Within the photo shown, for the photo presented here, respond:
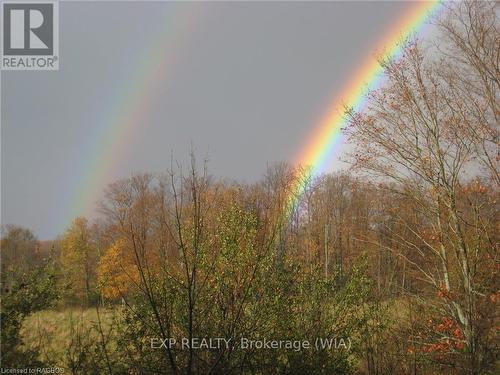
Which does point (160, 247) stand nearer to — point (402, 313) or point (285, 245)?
point (285, 245)

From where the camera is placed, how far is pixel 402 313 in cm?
713

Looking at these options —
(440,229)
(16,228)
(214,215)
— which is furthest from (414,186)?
(16,228)

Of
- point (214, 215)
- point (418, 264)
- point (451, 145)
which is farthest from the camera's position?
point (418, 264)

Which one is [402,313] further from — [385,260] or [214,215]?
[214,215]

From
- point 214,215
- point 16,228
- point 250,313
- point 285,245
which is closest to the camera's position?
point 250,313

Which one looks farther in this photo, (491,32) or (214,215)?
(491,32)

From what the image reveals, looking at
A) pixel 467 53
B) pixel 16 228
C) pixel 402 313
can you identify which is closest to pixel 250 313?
pixel 402 313

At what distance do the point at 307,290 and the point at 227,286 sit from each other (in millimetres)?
1463

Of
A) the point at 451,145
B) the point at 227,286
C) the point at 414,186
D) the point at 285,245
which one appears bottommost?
the point at 227,286

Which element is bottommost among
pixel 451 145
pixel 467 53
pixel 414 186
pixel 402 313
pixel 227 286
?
pixel 402 313

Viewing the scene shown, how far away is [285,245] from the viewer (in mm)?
4965

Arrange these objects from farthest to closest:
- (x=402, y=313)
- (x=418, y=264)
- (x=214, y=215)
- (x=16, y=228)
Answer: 1. (x=16, y=228)
2. (x=418, y=264)
3. (x=402, y=313)
4. (x=214, y=215)

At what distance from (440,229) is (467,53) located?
395 cm

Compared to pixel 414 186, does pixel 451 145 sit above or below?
above
